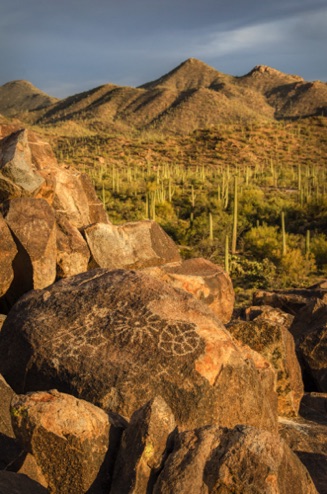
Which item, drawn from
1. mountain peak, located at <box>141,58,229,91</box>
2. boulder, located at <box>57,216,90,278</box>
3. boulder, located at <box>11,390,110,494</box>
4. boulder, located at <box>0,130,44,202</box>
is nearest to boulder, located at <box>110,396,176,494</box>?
boulder, located at <box>11,390,110,494</box>

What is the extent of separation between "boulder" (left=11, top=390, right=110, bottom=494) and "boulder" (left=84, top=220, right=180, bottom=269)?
6005mm

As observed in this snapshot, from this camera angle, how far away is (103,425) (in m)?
3.89

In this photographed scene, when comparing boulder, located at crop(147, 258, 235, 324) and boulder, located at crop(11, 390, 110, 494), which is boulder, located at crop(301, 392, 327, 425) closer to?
boulder, located at crop(147, 258, 235, 324)

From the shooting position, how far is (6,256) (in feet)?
27.6

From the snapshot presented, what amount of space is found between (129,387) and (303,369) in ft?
16.2

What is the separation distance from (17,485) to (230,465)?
4.31 ft

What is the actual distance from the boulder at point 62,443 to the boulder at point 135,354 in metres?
0.86

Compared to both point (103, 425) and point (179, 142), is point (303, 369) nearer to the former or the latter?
point (103, 425)

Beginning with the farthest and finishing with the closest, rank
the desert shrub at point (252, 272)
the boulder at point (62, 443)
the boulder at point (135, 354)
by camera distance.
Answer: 1. the desert shrub at point (252, 272)
2. the boulder at point (135, 354)
3. the boulder at point (62, 443)

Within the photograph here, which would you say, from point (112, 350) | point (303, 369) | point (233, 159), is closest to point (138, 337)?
point (112, 350)

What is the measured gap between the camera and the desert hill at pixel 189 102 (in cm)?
8947

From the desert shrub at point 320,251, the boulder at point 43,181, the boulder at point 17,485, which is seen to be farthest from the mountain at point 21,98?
the boulder at point 17,485

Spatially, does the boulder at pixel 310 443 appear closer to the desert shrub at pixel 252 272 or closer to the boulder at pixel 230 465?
the boulder at pixel 230 465

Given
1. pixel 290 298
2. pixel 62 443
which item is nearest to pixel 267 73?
pixel 290 298
